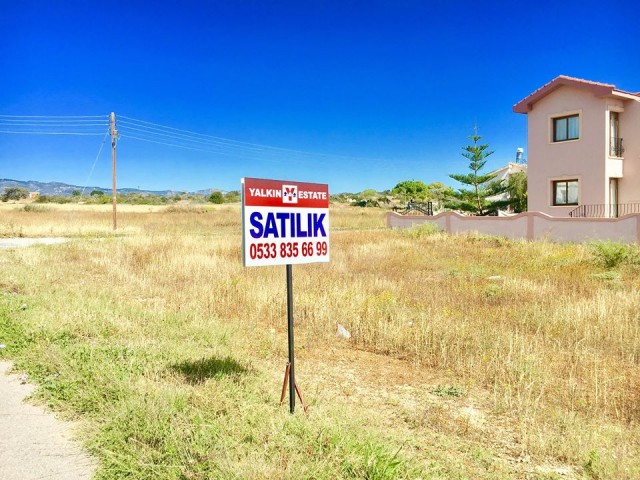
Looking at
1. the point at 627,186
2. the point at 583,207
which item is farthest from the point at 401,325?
the point at 627,186

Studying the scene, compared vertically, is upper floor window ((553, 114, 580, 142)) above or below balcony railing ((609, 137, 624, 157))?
above

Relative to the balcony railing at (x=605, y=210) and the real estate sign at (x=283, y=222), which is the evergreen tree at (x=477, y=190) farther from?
the real estate sign at (x=283, y=222)

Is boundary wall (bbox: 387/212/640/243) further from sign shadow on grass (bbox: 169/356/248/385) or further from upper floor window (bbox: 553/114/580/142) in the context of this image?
sign shadow on grass (bbox: 169/356/248/385)

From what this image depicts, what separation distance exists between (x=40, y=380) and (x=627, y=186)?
26.2 m

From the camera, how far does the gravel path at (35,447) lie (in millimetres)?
3229

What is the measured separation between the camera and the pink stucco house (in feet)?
75.3

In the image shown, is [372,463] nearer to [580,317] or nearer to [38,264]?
[580,317]

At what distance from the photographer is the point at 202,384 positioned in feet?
15.4

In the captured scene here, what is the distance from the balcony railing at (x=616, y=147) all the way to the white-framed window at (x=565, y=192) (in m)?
2.01

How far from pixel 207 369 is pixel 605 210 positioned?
23034 millimetres

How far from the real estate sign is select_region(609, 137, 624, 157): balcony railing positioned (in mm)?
23647

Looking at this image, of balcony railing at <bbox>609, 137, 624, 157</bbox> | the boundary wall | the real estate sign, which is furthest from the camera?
balcony railing at <bbox>609, 137, 624, 157</bbox>

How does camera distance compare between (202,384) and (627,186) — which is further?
(627,186)

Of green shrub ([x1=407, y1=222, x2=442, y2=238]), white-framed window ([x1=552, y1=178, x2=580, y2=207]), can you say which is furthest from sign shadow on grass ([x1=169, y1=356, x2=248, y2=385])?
white-framed window ([x1=552, y1=178, x2=580, y2=207])
